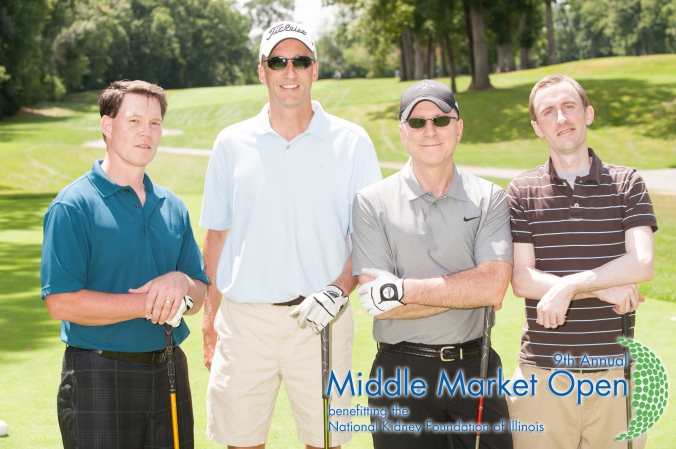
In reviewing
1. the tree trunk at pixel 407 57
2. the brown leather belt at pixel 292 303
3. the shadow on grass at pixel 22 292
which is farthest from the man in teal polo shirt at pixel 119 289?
the tree trunk at pixel 407 57

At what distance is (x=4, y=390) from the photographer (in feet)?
16.0

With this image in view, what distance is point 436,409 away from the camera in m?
3.03

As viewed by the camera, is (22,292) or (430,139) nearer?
(430,139)

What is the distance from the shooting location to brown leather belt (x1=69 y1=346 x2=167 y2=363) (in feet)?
9.87

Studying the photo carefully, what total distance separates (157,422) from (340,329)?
3.10 ft

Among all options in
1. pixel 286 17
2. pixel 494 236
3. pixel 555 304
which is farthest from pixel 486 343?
pixel 286 17

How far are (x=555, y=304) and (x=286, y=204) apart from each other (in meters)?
1.30

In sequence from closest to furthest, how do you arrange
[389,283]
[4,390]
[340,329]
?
[389,283]
[340,329]
[4,390]

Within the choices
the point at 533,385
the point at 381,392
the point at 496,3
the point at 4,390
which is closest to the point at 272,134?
the point at 381,392

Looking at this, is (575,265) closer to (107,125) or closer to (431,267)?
(431,267)

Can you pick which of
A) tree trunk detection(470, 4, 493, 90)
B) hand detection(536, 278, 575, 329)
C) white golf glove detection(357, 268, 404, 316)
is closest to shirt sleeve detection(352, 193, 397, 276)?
white golf glove detection(357, 268, 404, 316)

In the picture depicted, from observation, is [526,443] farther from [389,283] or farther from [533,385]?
[389,283]

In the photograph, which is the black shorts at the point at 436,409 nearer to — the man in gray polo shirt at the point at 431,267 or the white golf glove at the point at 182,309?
the man in gray polo shirt at the point at 431,267

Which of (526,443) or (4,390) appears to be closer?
(526,443)
